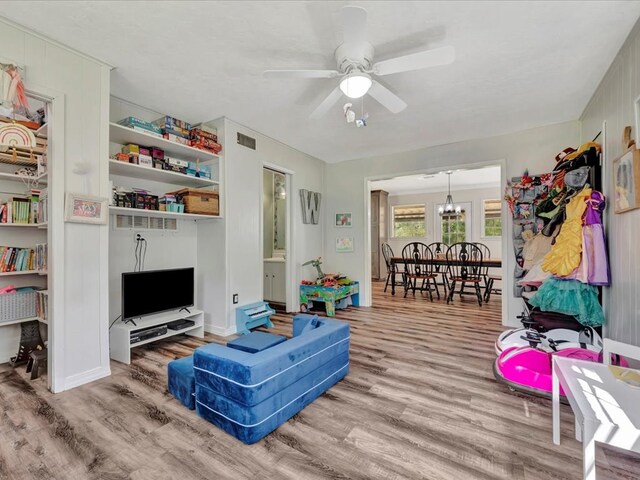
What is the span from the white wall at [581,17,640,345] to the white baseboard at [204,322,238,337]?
354 cm

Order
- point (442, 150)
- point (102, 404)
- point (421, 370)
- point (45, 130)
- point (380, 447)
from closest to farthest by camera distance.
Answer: point (380, 447) < point (102, 404) < point (45, 130) < point (421, 370) < point (442, 150)

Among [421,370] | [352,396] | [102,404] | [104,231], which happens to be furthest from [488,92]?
[102,404]

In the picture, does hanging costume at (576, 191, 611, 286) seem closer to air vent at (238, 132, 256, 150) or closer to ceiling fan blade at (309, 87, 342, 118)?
ceiling fan blade at (309, 87, 342, 118)

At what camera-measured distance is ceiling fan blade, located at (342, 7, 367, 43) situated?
1519mm

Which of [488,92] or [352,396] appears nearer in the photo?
[352,396]

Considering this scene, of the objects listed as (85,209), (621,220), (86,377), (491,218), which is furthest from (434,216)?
(86,377)

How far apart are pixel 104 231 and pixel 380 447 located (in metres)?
2.54

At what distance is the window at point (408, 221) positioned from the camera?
821 cm

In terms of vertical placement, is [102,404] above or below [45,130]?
below

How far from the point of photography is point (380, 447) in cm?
161

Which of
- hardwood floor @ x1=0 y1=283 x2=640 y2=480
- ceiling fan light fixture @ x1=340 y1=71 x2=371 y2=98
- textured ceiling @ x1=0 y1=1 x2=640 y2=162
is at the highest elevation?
textured ceiling @ x1=0 y1=1 x2=640 y2=162

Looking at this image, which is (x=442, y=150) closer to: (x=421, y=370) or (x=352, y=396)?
(x=421, y=370)

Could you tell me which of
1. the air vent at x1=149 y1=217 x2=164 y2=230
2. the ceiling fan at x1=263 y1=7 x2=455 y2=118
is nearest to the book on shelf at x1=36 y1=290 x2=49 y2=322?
the air vent at x1=149 y1=217 x2=164 y2=230

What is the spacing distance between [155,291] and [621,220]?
13.3 ft
